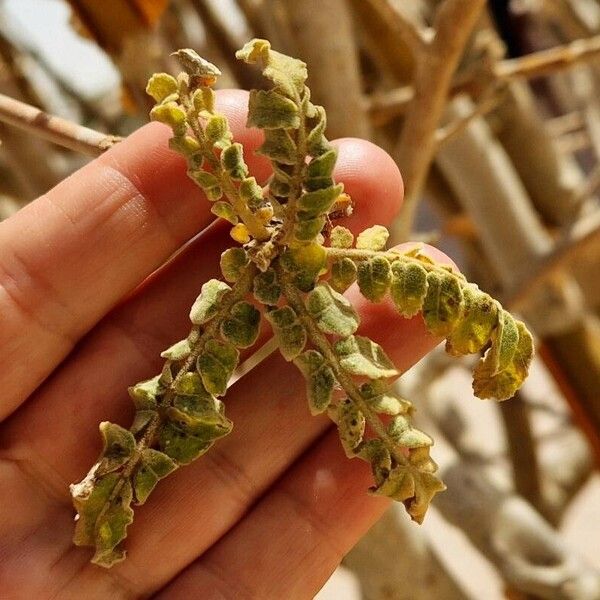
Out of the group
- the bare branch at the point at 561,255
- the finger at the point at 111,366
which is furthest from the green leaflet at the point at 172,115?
the bare branch at the point at 561,255

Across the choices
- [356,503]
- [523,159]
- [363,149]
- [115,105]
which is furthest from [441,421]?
[115,105]

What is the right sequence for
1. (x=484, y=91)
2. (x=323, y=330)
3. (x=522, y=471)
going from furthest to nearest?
(x=522, y=471)
(x=484, y=91)
(x=323, y=330)

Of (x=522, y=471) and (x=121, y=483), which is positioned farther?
(x=522, y=471)

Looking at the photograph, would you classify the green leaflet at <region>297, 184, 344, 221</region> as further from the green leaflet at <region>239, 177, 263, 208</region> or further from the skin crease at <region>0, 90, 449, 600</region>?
the skin crease at <region>0, 90, 449, 600</region>

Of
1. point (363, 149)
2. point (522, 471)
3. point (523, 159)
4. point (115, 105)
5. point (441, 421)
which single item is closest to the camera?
point (363, 149)

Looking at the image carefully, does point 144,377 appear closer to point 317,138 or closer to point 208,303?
point 208,303

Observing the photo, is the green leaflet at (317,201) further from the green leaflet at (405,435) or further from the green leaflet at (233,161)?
the green leaflet at (405,435)

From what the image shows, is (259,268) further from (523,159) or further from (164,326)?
(523,159)
